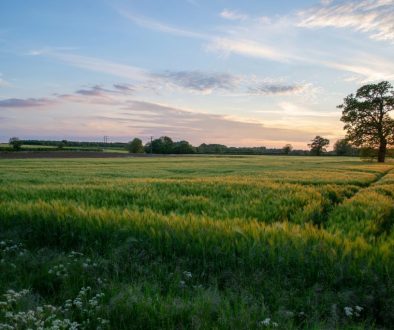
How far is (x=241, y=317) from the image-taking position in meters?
4.00

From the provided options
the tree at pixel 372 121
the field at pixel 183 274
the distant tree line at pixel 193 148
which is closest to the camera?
the field at pixel 183 274

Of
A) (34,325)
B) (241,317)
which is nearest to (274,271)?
(241,317)

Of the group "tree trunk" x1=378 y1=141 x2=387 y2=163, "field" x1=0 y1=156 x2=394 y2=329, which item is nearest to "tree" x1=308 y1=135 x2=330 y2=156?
"tree trunk" x1=378 y1=141 x2=387 y2=163

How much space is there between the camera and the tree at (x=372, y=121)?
5992 cm

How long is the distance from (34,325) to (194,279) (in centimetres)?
235

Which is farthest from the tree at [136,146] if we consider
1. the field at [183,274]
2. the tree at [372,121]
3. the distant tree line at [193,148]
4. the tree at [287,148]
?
the field at [183,274]

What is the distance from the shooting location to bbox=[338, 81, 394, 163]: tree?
197 feet

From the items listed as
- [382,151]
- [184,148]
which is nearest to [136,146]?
[184,148]

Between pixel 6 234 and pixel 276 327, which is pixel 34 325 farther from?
pixel 6 234

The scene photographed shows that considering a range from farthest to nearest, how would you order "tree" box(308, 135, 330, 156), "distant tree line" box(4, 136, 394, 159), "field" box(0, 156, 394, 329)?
1. "tree" box(308, 135, 330, 156)
2. "distant tree line" box(4, 136, 394, 159)
3. "field" box(0, 156, 394, 329)

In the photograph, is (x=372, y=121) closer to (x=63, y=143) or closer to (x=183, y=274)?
(x=183, y=274)

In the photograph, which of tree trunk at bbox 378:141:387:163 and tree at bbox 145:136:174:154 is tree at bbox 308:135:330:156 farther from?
tree trunk at bbox 378:141:387:163

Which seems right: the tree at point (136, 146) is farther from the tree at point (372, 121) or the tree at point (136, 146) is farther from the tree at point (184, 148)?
the tree at point (372, 121)

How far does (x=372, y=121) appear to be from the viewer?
60594 millimetres
